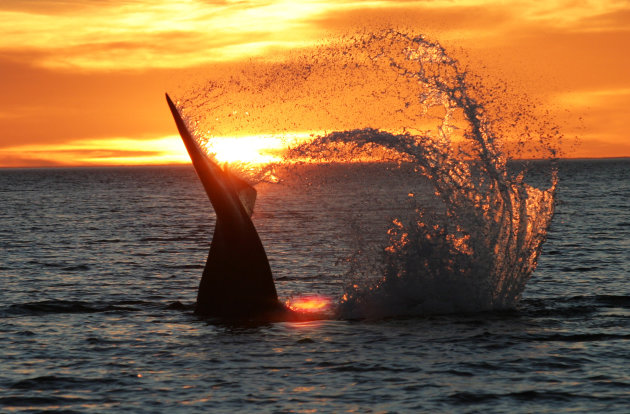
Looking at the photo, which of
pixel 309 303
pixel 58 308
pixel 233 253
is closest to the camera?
pixel 233 253

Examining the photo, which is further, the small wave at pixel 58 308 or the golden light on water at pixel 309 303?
the small wave at pixel 58 308

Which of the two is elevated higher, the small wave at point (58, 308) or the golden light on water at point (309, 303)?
the small wave at point (58, 308)

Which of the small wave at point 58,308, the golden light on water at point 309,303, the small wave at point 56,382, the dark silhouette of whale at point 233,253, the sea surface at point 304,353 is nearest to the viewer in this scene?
the sea surface at point 304,353

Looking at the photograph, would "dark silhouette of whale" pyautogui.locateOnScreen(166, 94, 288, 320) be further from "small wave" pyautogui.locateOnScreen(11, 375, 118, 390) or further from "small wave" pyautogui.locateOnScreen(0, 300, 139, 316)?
"small wave" pyautogui.locateOnScreen(11, 375, 118, 390)

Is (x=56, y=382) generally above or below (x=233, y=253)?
below

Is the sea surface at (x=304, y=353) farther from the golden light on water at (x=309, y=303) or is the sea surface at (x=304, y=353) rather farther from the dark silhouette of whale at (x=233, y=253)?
the golden light on water at (x=309, y=303)

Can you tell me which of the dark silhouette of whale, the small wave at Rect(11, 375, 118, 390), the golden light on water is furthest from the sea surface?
the golden light on water

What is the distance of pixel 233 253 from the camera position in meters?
17.7

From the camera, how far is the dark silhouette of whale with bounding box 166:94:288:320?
1712cm

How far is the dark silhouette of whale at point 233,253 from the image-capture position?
1712 centimetres

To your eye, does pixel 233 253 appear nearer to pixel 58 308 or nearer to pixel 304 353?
pixel 304 353

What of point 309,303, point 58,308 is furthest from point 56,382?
point 309,303

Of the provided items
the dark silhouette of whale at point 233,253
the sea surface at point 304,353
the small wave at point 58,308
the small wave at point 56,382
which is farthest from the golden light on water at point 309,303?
the small wave at point 56,382

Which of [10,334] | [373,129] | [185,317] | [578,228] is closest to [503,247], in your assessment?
[373,129]
